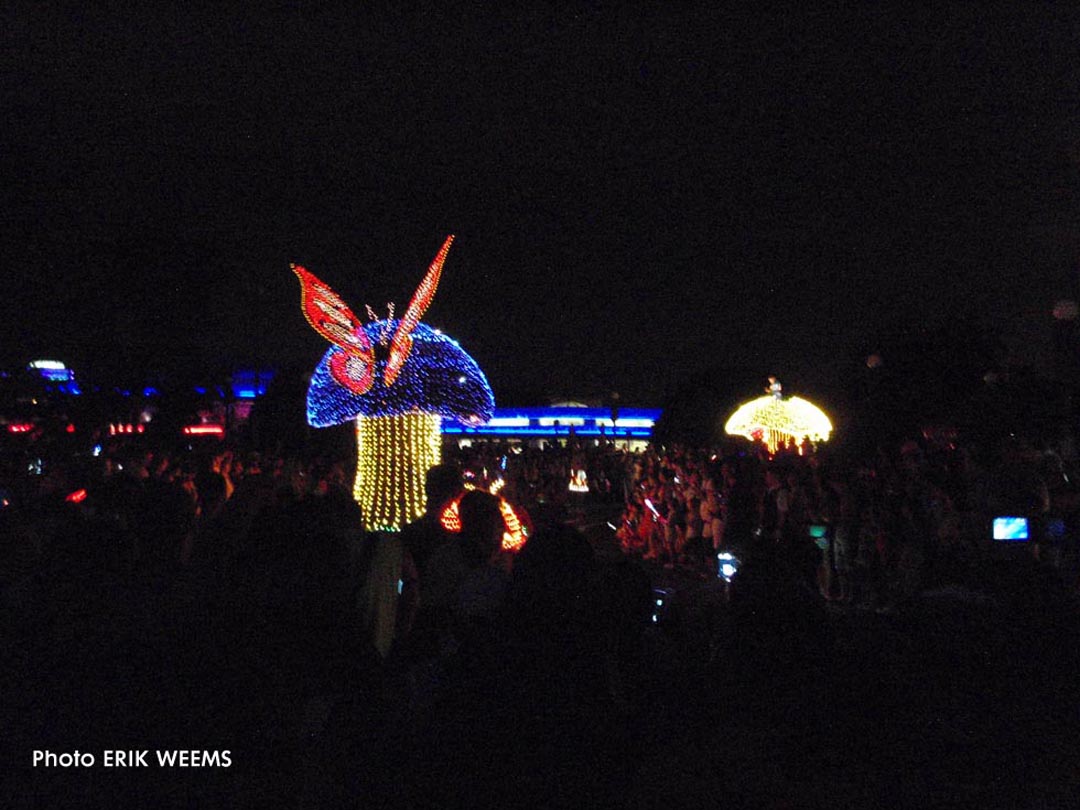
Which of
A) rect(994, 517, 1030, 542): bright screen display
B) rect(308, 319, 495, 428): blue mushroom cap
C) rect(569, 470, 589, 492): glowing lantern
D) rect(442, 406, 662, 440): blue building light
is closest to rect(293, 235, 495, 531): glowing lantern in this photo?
rect(308, 319, 495, 428): blue mushroom cap

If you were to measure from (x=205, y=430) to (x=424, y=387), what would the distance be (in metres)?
17.7

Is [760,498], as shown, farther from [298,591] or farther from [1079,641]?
[298,591]

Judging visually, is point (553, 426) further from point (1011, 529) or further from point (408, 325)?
point (1011, 529)

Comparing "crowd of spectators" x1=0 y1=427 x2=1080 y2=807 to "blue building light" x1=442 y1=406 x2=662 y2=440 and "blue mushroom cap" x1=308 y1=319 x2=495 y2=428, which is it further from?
"blue building light" x1=442 y1=406 x2=662 y2=440

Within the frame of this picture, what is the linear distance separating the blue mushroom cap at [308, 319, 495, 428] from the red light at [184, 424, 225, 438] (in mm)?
13435

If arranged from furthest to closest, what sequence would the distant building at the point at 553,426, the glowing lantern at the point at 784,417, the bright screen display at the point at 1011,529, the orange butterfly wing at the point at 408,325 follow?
the distant building at the point at 553,426, the glowing lantern at the point at 784,417, the orange butterfly wing at the point at 408,325, the bright screen display at the point at 1011,529

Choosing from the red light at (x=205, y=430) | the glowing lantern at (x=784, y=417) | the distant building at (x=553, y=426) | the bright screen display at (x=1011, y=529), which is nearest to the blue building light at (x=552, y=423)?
the distant building at (x=553, y=426)

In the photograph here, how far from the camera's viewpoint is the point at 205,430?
28.4 metres

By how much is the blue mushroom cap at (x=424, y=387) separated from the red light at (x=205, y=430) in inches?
529

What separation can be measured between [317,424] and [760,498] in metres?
5.57

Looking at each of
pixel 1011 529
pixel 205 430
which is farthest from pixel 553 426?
pixel 1011 529

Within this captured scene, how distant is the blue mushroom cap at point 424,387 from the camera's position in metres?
12.6

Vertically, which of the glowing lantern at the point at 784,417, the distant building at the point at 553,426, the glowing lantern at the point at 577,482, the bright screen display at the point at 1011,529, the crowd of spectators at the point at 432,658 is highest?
the distant building at the point at 553,426

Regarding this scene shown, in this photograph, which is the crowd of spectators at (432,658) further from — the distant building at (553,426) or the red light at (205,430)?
the distant building at (553,426)
